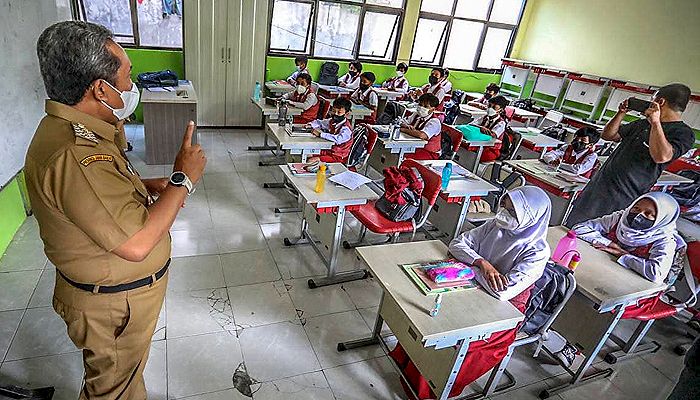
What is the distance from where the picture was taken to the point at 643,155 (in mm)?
3020

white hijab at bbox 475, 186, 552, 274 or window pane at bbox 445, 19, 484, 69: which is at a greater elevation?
window pane at bbox 445, 19, 484, 69

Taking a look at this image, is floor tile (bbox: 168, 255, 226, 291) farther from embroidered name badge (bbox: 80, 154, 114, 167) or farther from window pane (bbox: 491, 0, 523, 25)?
window pane (bbox: 491, 0, 523, 25)

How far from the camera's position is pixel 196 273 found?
311cm

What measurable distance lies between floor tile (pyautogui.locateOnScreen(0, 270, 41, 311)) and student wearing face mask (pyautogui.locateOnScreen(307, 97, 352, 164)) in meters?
2.56

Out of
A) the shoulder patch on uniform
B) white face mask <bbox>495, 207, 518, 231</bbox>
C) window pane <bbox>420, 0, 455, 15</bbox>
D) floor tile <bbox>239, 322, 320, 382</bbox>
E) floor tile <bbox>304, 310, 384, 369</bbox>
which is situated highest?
window pane <bbox>420, 0, 455, 15</bbox>

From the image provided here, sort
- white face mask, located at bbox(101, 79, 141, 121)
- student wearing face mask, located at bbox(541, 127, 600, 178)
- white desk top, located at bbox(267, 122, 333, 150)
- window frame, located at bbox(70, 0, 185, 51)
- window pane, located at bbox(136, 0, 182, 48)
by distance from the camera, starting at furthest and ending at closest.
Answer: window pane, located at bbox(136, 0, 182, 48) → window frame, located at bbox(70, 0, 185, 51) → student wearing face mask, located at bbox(541, 127, 600, 178) → white desk top, located at bbox(267, 122, 333, 150) → white face mask, located at bbox(101, 79, 141, 121)

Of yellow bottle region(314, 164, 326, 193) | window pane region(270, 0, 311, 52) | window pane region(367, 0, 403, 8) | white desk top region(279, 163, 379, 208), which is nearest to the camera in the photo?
white desk top region(279, 163, 379, 208)

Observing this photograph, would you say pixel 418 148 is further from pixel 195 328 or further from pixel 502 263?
pixel 195 328

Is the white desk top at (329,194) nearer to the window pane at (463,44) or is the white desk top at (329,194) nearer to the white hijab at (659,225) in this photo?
the white hijab at (659,225)

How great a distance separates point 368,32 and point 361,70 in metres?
→ 0.88

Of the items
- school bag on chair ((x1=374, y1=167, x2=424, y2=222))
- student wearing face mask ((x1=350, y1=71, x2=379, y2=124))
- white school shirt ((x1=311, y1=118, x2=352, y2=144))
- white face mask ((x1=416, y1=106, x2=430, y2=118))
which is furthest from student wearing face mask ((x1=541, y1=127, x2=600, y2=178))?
student wearing face mask ((x1=350, y1=71, x2=379, y2=124))

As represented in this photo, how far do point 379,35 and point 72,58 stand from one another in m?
7.59

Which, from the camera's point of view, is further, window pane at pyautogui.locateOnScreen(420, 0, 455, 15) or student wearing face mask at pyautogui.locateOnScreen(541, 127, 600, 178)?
window pane at pyautogui.locateOnScreen(420, 0, 455, 15)

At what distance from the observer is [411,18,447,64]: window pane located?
8312 mm
